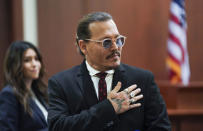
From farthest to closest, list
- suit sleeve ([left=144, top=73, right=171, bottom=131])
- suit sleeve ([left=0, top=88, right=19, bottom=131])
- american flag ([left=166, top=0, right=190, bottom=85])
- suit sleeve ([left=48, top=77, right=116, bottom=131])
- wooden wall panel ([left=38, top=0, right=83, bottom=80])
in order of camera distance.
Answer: wooden wall panel ([left=38, top=0, right=83, bottom=80]) → american flag ([left=166, top=0, right=190, bottom=85]) → suit sleeve ([left=0, top=88, right=19, bottom=131]) → suit sleeve ([left=144, top=73, right=171, bottom=131]) → suit sleeve ([left=48, top=77, right=116, bottom=131])

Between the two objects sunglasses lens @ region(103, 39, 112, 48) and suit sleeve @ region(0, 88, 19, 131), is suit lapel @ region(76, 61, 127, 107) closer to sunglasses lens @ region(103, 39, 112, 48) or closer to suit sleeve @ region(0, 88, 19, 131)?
sunglasses lens @ region(103, 39, 112, 48)

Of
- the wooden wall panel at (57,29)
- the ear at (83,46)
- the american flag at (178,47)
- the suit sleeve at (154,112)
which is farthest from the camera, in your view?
the wooden wall panel at (57,29)

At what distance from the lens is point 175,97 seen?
358 centimetres

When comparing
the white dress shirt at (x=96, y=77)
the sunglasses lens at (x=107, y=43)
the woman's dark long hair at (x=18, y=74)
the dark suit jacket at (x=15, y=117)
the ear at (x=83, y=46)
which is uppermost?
the sunglasses lens at (x=107, y=43)

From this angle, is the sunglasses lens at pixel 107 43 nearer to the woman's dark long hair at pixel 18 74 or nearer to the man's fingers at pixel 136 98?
the man's fingers at pixel 136 98

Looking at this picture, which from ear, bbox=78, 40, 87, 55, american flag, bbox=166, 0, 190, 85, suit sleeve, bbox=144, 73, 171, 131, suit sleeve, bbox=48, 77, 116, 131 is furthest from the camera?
american flag, bbox=166, 0, 190, 85

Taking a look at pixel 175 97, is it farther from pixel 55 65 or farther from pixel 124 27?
pixel 55 65

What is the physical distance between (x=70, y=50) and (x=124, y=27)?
0.80m

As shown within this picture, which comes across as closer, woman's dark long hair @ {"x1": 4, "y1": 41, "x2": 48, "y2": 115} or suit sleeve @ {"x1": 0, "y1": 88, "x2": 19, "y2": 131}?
suit sleeve @ {"x1": 0, "y1": 88, "x2": 19, "y2": 131}

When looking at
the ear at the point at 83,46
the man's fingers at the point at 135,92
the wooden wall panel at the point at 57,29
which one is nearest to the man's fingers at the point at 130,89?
the man's fingers at the point at 135,92

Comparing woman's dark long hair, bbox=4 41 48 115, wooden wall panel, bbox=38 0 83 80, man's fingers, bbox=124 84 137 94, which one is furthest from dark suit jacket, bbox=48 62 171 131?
wooden wall panel, bbox=38 0 83 80

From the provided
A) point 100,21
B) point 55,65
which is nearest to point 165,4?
point 55,65

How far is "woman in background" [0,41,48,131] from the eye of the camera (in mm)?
2677

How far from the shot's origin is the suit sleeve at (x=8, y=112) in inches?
102
